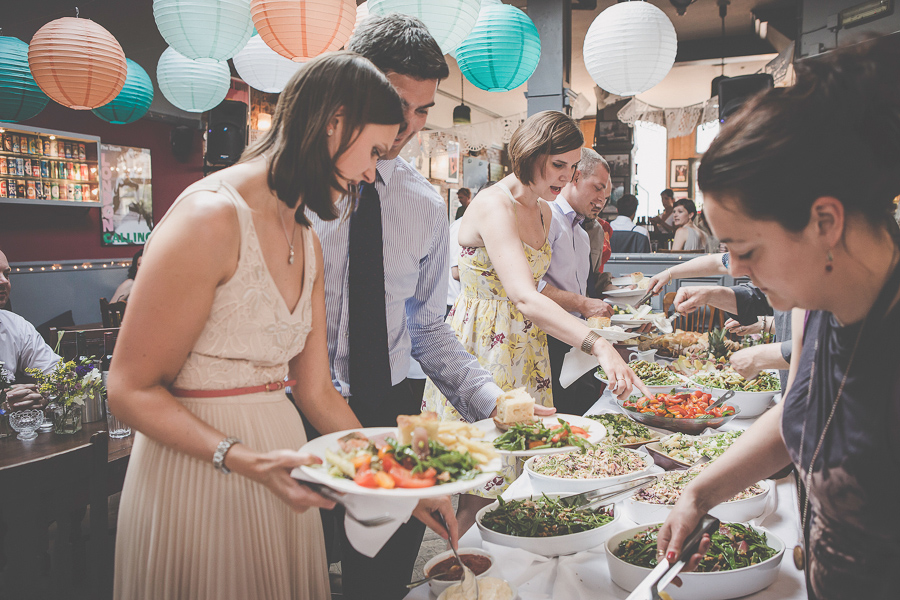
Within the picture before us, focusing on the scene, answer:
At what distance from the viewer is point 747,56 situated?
9.10m

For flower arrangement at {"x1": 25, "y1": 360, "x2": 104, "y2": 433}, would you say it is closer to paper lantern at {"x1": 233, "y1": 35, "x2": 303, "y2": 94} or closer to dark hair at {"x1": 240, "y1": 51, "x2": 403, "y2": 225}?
dark hair at {"x1": 240, "y1": 51, "x2": 403, "y2": 225}

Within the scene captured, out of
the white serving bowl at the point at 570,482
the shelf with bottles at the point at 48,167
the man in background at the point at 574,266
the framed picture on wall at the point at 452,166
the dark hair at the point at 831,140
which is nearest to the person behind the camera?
the dark hair at the point at 831,140

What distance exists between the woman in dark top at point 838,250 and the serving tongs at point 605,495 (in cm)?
57

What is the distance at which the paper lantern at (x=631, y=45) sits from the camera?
152 inches

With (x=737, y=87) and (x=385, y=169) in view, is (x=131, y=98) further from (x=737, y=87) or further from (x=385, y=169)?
(x=737, y=87)

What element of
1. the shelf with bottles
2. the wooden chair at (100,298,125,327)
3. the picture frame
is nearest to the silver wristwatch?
the wooden chair at (100,298,125,327)

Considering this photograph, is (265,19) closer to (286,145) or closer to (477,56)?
(477,56)

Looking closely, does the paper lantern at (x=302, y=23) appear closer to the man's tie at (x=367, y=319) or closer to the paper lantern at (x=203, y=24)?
the paper lantern at (x=203, y=24)

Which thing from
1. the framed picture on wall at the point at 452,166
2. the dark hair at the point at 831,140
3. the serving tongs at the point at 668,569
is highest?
the framed picture on wall at the point at 452,166

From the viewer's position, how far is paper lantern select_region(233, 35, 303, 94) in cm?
458

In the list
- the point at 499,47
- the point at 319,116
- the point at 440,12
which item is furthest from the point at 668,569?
the point at 499,47

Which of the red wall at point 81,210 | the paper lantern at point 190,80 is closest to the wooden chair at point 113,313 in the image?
the paper lantern at point 190,80

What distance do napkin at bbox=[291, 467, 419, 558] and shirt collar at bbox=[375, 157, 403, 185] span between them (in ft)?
3.06

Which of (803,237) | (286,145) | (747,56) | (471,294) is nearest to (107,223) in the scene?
(471,294)
